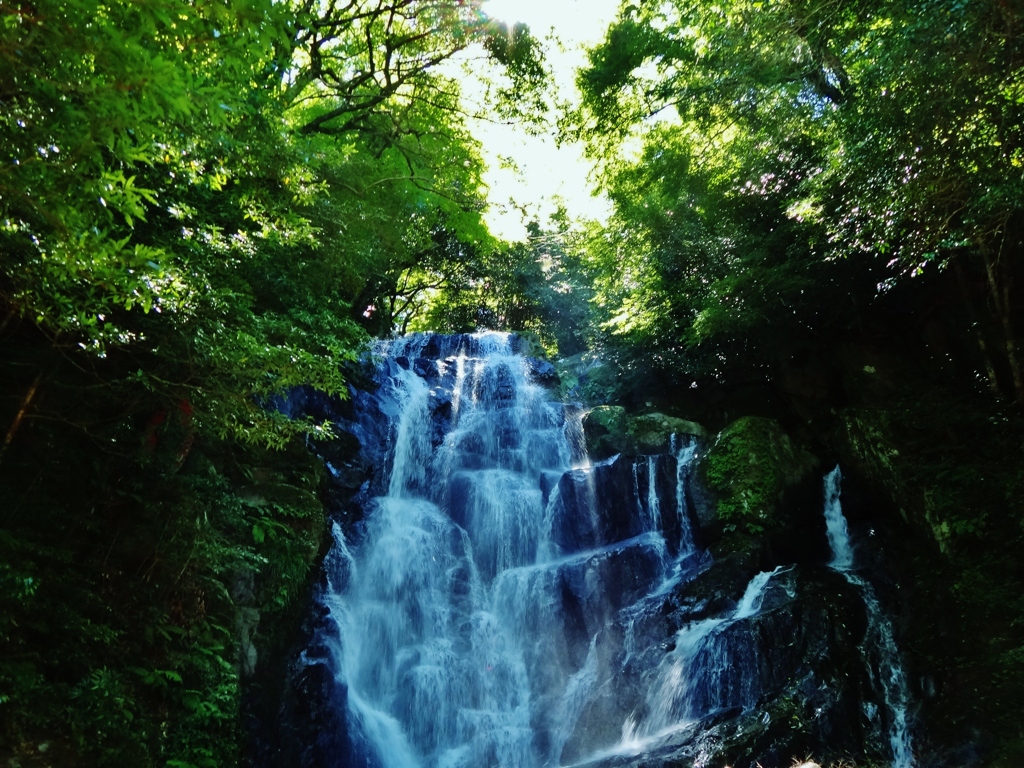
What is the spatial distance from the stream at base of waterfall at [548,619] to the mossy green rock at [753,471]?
61cm

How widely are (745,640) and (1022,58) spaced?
23.4ft

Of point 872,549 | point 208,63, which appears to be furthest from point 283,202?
point 872,549

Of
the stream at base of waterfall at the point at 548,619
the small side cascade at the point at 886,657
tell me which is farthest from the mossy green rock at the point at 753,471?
the small side cascade at the point at 886,657

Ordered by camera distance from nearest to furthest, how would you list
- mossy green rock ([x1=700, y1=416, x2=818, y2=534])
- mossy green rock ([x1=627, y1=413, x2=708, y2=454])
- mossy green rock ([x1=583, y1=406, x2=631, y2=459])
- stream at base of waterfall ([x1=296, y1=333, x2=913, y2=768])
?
stream at base of waterfall ([x1=296, y1=333, x2=913, y2=768])
mossy green rock ([x1=700, y1=416, x2=818, y2=534])
mossy green rock ([x1=627, y1=413, x2=708, y2=454])
mossy green rock ([x1=583, y1=406, x2=631, y2=459])

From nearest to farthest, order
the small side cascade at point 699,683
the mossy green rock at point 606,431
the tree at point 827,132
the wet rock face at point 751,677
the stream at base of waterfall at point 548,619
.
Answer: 1. the tree at point 827,132
2. the wet rock face at point 751,677
3. the small side cascade at point 699,683
4. the stream at base of waterfall at point 548,619
5. the mossy green rock at point 606,431

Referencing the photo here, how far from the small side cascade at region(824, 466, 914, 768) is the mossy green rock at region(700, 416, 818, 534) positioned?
1118mm

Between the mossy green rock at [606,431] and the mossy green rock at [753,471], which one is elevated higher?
the mossy green rock at [606,431]

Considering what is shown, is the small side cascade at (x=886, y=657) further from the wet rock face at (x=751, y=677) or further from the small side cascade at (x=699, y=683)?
the small side cascade at (x=699, y=683)

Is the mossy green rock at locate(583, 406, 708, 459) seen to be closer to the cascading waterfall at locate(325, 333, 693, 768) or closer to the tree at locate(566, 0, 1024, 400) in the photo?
the cascading waterfall at locate(325, 333, 693, 768)

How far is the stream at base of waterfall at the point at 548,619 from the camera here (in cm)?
736

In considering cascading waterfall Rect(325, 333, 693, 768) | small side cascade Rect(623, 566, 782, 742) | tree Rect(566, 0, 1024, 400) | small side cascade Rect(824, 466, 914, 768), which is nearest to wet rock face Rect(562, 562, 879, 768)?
small side cascade Rect(623, 566, 782, 742)

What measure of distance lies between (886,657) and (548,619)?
477cm

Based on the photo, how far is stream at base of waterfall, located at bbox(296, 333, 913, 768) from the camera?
736cm

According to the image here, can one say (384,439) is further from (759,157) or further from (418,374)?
(759,157)
